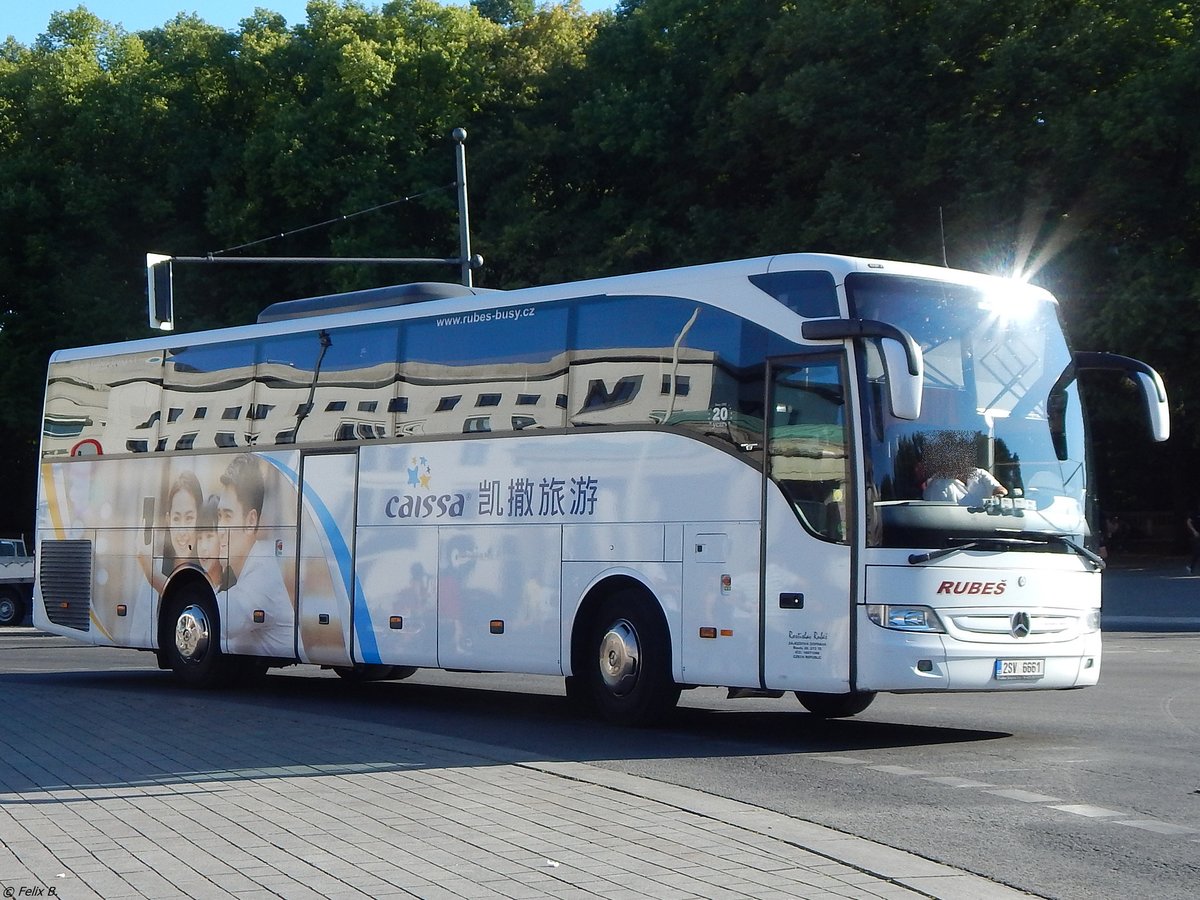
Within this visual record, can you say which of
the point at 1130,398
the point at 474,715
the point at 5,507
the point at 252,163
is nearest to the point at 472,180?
the point at 252,163

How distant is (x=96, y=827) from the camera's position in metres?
8.00

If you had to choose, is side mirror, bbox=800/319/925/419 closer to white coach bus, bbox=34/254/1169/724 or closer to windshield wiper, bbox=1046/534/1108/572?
white coach bus, bbox=34/254/1169/724

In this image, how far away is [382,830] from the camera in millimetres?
7938

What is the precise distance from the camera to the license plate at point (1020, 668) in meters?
11.6

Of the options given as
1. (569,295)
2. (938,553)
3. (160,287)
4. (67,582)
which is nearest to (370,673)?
(67,582)

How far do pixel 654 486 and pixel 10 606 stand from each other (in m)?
25.6

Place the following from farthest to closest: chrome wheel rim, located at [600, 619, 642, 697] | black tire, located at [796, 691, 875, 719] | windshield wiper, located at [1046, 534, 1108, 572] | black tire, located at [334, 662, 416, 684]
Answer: black tire, located at [334, 662, 416, 684]
black tire, located at [796, 691, 875, 719]
chrome wheel rim, located at [600, 619, 642, 697]
windshield wiper, located at [1046, 534, 1108, 572]

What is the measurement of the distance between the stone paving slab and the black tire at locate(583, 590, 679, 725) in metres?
1.79

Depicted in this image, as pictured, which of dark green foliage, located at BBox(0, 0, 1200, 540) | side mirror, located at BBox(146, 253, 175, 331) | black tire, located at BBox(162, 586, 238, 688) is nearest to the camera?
black tire, located at BBox(162, 586, 238, 688)

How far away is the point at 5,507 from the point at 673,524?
164 feet

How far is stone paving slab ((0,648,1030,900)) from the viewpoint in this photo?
670 centimetres

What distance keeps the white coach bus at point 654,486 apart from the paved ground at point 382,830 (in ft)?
6.78

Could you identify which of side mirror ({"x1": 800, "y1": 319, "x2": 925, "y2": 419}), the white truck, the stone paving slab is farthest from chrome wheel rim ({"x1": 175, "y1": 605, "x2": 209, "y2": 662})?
the white truck

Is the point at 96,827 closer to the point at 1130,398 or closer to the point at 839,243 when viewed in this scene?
the point at 839,243
